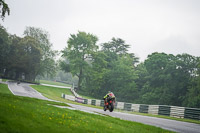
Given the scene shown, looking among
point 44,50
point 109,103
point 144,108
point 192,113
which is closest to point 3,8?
point 109,103

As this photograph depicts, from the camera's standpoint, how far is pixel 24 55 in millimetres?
61031

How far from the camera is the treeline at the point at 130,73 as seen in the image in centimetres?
4872

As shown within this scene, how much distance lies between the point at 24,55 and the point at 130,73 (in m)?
29.9

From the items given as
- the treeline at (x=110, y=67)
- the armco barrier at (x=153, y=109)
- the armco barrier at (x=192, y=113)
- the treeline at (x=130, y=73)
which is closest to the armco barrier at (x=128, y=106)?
the armco barrier at (x=153, y=109)

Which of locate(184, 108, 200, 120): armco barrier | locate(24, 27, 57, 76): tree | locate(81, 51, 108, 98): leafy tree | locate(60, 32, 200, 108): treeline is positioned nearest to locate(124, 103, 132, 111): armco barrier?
locate(184, 108, 200, 120): armco barrier

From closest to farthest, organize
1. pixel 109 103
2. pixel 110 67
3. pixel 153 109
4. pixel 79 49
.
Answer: pixel 109 103 → pixel 153 109 → pixel 79 49 → pixel 110 67

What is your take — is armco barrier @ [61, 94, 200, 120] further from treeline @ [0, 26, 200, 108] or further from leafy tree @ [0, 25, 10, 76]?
leafy tree @ [0, 25, 10, 76]

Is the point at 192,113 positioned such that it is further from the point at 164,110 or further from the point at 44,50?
the point at 44,50

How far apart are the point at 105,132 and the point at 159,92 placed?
147ft

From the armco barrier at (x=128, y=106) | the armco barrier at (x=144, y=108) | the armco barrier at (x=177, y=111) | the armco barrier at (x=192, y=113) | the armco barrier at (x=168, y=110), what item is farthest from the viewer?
the armco barrier at (x=128, y=106)

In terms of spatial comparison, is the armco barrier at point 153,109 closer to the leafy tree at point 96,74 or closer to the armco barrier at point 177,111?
the armco barrier at point 177,111

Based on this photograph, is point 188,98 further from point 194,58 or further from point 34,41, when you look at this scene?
point 34,41

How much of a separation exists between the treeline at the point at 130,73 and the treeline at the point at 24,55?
329 inches

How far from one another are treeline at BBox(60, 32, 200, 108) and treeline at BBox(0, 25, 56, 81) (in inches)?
329
